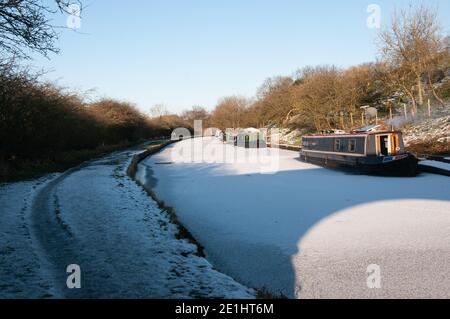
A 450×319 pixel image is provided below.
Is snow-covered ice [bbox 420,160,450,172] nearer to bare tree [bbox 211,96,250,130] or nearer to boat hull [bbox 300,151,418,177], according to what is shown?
boat hull [bbox 300,151,418,177]

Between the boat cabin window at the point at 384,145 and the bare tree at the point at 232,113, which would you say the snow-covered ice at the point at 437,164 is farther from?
the bare tree at the point at 232,113

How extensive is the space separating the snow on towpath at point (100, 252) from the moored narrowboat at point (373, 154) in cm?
916

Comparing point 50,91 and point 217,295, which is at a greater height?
point 50,91

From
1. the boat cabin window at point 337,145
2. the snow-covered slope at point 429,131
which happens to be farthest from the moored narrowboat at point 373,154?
the snow-covered slope at point 429,131

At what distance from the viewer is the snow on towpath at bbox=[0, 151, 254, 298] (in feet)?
13.8

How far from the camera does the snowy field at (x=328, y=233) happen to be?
503 centimetres

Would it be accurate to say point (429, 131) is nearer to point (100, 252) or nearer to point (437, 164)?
point (437, 164)

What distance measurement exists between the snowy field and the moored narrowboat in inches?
30.6

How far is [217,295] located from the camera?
13.5ft

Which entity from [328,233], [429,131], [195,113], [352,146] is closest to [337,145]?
[352,146]

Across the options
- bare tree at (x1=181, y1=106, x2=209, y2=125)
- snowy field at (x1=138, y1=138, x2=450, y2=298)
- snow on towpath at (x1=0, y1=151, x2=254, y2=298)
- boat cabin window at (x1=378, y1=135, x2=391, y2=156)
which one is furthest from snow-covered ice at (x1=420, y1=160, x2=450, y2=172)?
bare tree at (x1=181, y1=106, x2=209, y2=125)

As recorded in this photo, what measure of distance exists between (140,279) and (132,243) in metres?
1.53

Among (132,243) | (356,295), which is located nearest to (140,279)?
(132,243)
